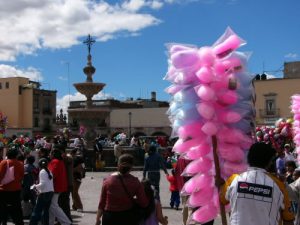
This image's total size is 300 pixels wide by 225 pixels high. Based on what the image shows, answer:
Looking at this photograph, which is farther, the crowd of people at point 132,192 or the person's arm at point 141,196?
the person's arm at point 141,196

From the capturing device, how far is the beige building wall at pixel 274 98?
5789 centimetres

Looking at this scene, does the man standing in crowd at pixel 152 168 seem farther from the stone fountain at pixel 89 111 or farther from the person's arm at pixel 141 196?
the stone fountain at pixel 89 111

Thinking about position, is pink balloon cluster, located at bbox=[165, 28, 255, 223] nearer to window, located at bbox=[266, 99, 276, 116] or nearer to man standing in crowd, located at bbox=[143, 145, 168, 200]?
man standing in crowd, located at bbox=[143, 145, 168, 200]

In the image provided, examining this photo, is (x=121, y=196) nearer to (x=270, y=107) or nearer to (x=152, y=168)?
(x=152, y=168)

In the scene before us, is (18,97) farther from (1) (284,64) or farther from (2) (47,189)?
(2) (47,189)

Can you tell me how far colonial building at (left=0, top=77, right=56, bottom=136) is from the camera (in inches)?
2950

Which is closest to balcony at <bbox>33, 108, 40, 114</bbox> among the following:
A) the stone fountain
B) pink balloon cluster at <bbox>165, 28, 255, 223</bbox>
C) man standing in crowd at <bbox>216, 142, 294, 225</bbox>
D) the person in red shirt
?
the stone fountain

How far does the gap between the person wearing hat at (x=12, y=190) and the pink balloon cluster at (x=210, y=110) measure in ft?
15.8

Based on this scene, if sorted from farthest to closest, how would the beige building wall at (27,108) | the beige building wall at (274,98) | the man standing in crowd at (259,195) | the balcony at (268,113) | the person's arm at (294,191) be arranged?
the beige building wall at (27,108)
the balcony at (268,113)
the beige building wall at (274,98)
the person's arm at (294,191)
the man standing in crowd at (259,195)

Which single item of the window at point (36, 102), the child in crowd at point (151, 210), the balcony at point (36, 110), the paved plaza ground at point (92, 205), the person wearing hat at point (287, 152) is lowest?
the paved plaza ground at point (92, 205)

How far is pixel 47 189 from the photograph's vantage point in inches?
375

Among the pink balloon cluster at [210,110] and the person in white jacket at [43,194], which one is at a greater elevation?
the pink balloon cluster at [210,110]

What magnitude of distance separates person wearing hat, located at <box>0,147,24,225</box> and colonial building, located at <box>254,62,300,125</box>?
4974 centimetres

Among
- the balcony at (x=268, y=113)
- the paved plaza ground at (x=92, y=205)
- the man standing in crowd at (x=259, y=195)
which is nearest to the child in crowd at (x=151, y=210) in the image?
the man standing in crowd at (x=259, y=195)
